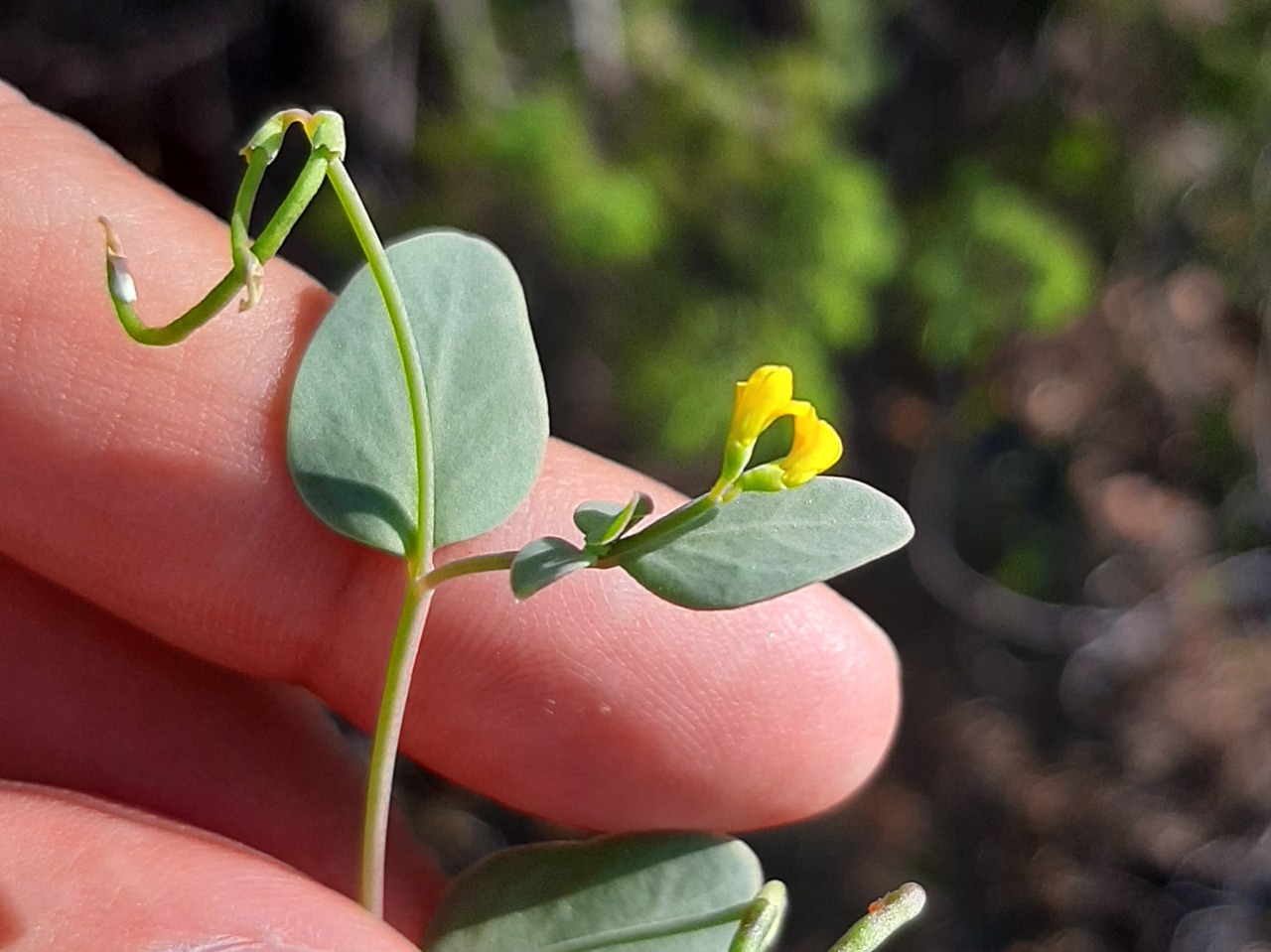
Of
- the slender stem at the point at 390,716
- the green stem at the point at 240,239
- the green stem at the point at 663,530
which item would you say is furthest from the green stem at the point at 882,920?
the green stem at the point at 240,239

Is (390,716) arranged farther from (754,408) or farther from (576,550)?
(754,408)

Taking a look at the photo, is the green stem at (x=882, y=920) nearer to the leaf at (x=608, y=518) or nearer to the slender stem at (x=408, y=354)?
the leaf at (x=608, y=518)

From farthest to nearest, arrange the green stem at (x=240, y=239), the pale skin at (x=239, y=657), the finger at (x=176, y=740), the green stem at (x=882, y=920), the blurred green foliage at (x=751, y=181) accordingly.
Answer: the blurred green foliage at (x=751, y=181)
the finger at (x=176, y=740)
the pale skin at (x=239, y=657)
the green stem at (x=882, y=920)
the green stem at (x=240, y=239)

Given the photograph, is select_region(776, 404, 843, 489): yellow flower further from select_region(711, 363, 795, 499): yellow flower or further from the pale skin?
the pale skin

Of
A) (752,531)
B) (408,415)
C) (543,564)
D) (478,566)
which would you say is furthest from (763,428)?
(408,415)

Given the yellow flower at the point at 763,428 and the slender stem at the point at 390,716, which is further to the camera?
the slender stem at the point at 390,716
